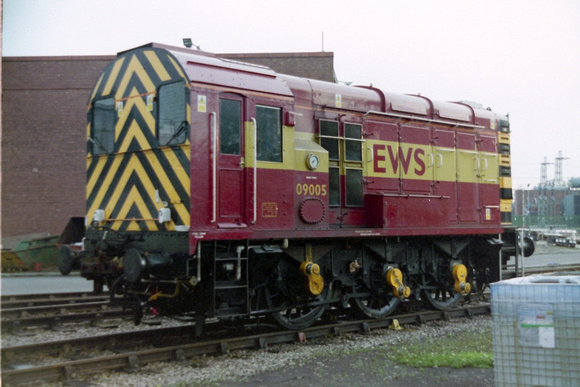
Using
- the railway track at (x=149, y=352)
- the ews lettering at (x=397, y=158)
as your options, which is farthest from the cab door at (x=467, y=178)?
the railway track at (x=149, y=352)

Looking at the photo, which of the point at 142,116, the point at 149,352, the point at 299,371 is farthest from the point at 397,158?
the point at 149,352

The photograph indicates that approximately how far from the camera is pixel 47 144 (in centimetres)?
2288

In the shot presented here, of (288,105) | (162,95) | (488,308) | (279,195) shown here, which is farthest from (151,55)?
(488,308)

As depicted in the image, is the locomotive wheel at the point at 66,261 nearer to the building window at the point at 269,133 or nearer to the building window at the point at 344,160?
the building window at the point at 269,133

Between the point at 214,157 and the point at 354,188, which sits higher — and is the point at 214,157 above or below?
above

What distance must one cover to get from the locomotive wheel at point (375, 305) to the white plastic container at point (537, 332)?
5.16 meters

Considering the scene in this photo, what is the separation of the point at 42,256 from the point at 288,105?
15.4m

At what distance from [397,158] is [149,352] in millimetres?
5695

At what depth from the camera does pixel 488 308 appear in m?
11.2

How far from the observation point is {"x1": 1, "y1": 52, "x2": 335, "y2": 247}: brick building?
74.2 ft

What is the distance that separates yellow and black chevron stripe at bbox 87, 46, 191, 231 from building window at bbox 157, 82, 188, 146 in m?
0.08

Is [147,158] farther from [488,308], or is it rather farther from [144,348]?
[488,308]

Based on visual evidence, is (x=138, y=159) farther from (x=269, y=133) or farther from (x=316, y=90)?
(x=316, y=90)

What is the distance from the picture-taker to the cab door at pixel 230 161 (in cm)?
740
